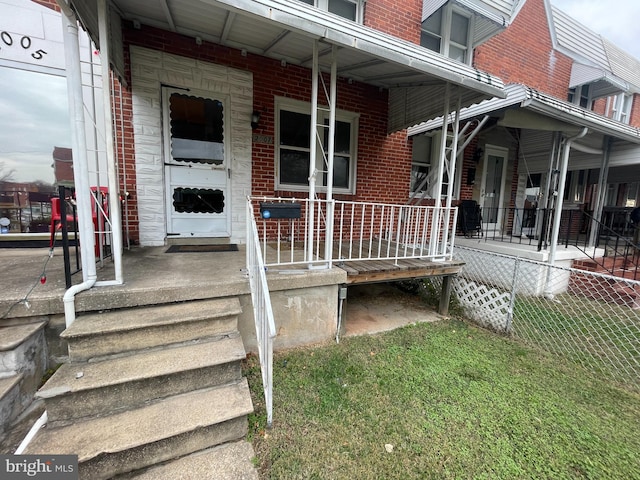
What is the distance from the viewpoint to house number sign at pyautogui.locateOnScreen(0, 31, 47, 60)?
3.54 m

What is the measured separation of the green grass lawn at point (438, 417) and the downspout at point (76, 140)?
5.00 ft

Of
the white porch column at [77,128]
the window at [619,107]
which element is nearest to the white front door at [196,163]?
the white porch column at [77,128]

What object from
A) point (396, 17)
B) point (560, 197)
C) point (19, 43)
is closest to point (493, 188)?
point (560, 197)

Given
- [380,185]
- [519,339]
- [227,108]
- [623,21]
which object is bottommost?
[519,339]

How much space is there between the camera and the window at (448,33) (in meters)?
5.96

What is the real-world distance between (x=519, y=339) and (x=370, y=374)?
7.26 ft

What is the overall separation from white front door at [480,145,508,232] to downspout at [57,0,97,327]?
7.94m

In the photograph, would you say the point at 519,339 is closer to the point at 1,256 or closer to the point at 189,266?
the point at 189,266

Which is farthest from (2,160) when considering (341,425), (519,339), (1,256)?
(519,339)

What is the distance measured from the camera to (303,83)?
4840 millimetres

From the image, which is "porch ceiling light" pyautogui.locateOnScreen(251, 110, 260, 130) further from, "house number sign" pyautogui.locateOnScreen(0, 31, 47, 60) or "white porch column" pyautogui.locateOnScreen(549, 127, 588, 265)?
"white porch column" pyautogui.locateOnScreen(549, 127, 588, 265)

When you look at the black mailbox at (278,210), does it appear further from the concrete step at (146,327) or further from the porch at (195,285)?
the concrete step at (146,327)

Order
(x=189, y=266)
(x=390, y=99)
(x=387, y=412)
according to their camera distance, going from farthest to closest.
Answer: (x=390, y=99), (x=189, y=266), (x=387, y=412)

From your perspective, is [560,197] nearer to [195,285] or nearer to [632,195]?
[195,285]
